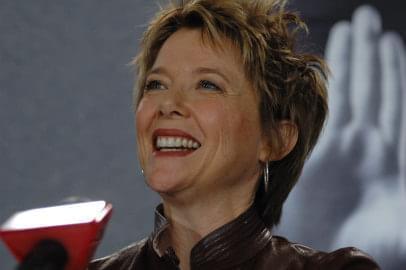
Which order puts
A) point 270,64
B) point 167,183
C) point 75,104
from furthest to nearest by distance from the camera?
point 75,104
point 270,64
point 167,183

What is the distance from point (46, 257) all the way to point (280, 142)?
0.68 m

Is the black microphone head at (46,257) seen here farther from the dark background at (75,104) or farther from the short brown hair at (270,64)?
the dark background at (75,104)

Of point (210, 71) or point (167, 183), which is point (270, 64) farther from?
point (167, 183)

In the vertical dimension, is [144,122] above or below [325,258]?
above

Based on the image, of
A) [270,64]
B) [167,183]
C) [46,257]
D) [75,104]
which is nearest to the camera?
[46,257]

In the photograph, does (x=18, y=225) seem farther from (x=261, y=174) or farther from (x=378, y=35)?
(x=378, y=35)

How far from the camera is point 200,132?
1.26 m

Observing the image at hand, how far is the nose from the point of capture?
4.15 feet

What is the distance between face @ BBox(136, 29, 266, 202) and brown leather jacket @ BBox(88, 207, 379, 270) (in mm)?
67

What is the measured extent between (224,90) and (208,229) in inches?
8.8

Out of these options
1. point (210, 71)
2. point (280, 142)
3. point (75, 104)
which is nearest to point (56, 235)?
point (210, 71)

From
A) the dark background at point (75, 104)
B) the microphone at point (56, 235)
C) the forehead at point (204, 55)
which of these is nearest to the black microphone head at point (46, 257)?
the microphone at point (56, 235)

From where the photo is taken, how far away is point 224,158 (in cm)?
128

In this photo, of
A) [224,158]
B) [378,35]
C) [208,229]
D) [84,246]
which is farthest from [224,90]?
[378,35]
